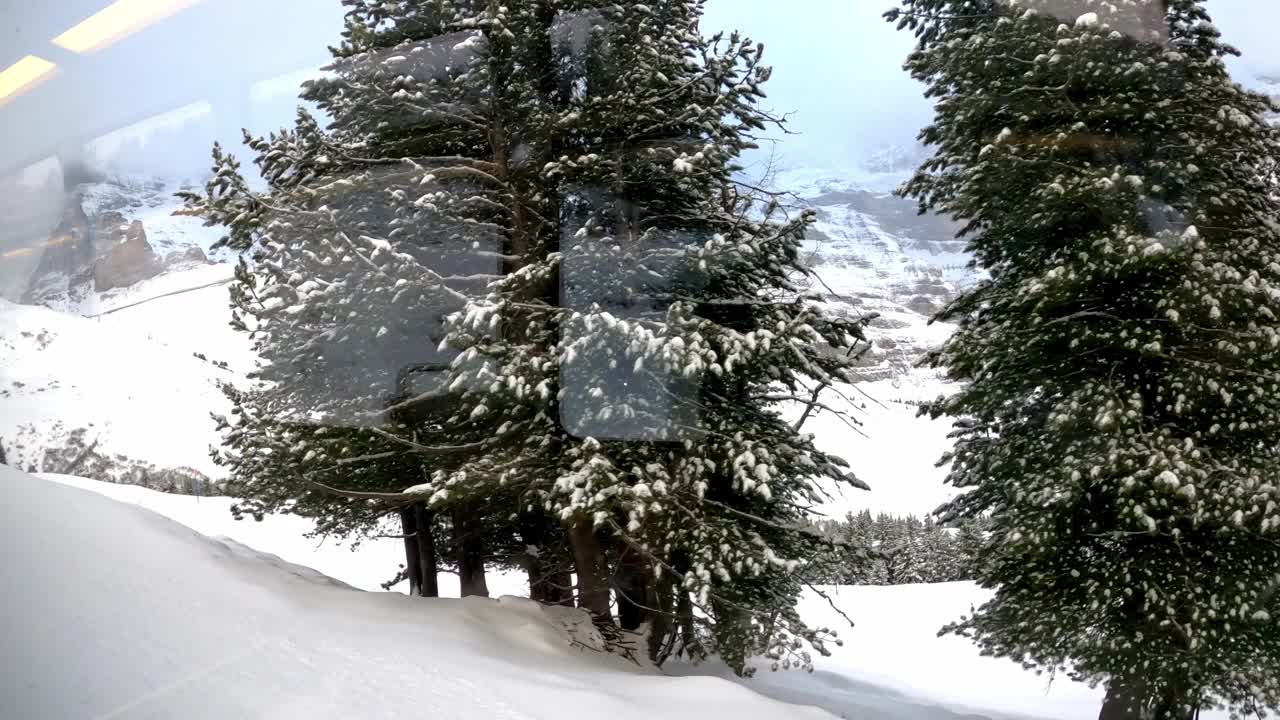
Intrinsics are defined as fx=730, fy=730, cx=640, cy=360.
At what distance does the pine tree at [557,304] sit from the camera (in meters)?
6.25

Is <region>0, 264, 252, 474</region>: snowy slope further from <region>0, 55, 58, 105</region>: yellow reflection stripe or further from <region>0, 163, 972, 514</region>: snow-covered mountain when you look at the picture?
<region>0, 55, 58, 105</region>: yellow reflection stripe

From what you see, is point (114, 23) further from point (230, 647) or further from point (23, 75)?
point (230, 647)

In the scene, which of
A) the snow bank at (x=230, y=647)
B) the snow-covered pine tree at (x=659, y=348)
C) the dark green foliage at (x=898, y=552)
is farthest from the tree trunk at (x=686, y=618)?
the dark green foliage at (x=898, y=552)

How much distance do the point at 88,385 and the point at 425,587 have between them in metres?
7.27

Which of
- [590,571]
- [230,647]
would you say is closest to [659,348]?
[590,571]

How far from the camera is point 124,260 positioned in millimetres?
3418

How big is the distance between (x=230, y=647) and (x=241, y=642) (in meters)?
0.16

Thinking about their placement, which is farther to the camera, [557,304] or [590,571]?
[590,571]

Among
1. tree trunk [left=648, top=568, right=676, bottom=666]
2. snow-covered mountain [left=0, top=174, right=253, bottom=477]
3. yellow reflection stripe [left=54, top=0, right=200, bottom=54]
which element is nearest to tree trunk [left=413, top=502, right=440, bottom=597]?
tree trunk [left=648, top=568, right=676, bottom=666]

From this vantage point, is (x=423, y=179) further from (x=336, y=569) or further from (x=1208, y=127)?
(x=336, y=569)

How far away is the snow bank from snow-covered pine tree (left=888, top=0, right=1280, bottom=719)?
12.1ft

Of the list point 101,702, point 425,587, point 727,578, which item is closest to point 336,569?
point 425,587

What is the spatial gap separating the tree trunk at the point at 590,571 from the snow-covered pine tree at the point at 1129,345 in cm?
409

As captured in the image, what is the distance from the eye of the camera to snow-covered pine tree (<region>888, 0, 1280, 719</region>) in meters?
6.46
